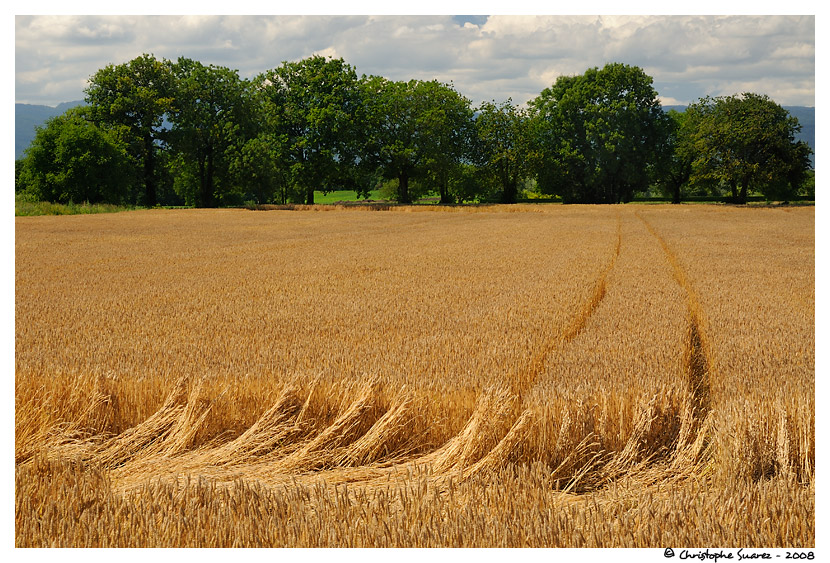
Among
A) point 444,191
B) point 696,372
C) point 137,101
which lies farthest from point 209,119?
point 696,372

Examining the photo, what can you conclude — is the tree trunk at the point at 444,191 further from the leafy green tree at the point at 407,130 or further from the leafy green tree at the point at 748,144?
the leafy green tree at the point at 748,144

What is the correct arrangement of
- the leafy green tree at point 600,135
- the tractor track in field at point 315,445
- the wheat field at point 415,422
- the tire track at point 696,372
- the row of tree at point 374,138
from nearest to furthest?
the wheat field at point 415,422, the tractor track in field at point 315,445, the tire track at point 696,372, the row of tree at point 374,138, the leafy green tree at point 600,135

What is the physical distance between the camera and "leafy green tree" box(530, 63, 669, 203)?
6875 cm

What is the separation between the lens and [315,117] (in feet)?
198

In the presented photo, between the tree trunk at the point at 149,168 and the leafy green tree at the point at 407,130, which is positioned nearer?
the tree trunk at the point at 149,168

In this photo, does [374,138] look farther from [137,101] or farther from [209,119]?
[137,101]

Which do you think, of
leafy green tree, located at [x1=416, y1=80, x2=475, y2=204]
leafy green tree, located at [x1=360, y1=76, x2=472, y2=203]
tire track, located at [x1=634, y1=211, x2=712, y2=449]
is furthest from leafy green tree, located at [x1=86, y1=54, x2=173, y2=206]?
tire track, located at [x1=634, y1=211, x2=712, y2=449]

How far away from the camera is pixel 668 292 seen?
37.2ft

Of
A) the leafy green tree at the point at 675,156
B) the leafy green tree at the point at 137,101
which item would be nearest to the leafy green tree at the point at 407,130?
the leafy green tree at the point at 137,101

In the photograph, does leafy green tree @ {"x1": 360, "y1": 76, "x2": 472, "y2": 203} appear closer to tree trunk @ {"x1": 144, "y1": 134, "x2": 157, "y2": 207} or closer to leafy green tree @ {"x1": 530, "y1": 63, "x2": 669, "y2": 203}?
leafy green tree @ {"x1": 530, "y1": 63, "x2": 669, "y2": 203}

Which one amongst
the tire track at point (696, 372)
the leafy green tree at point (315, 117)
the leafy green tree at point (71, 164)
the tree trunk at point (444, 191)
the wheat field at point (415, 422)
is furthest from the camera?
the tree trunk at point (444, 191)

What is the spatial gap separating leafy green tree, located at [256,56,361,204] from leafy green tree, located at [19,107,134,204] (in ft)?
49.7

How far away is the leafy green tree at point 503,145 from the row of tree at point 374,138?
0.14 metres

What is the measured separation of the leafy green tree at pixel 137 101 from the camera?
56.3 meters
